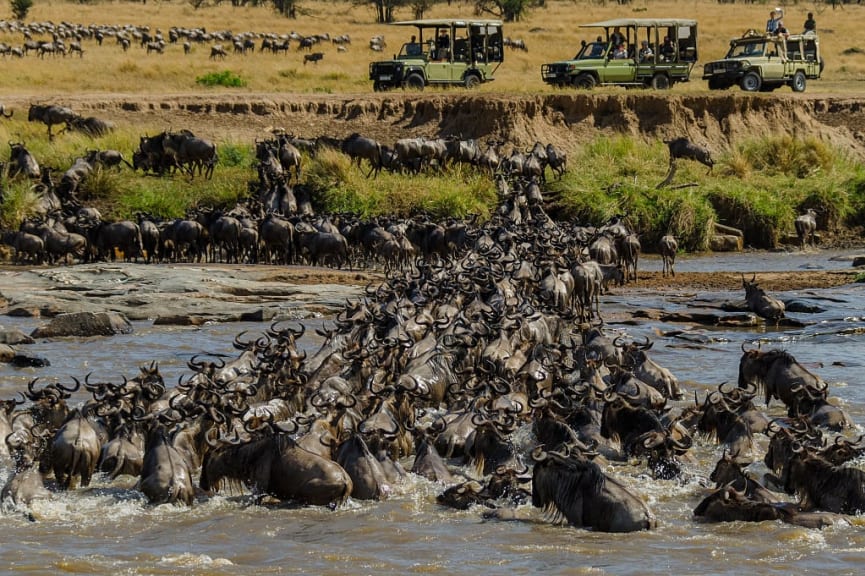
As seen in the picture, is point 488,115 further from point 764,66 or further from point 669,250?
point 669,250

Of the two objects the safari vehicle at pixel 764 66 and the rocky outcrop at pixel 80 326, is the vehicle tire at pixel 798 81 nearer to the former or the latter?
the safari vehicle at pixel 764 66

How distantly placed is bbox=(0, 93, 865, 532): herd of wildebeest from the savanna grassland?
944 cm

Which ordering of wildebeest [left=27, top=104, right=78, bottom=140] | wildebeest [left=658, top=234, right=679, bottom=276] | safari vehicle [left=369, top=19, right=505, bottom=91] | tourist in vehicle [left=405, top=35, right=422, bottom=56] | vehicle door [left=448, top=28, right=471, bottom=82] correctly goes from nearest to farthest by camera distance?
wildebeest [left=658, top=234, right=679, bottom=276] → wildebeest [left=27, top=104, right=78, bottom=140] → safari vehicle [left=369, top=19, right=505, bottom=91] → vehicle door [left=448, top=28, right=471, bottom=82] → tourist in vehicle [left=405, top=35, right=422, bottom=56]

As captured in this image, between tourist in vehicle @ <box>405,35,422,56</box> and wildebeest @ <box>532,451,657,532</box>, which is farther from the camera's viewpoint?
tourist in vehicle @ <box>405,35,422,56</box>

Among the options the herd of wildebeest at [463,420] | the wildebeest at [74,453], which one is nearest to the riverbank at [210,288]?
the herd of wildebeest at [463,420]

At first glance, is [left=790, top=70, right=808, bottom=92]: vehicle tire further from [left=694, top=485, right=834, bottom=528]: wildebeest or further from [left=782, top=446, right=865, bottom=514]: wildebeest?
[left=694, top=485, right=834, bottom=528]: wildebeest

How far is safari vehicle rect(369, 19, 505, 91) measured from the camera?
3938cm

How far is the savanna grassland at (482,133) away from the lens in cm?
2816

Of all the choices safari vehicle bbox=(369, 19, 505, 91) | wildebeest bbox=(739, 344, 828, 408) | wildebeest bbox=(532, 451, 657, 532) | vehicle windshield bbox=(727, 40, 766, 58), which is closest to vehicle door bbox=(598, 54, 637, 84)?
safari vehicle bbox=(369, 19, 505, 91)

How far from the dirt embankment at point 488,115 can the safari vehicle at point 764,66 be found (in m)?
3.46

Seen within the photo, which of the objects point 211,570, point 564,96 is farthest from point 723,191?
point 211,570

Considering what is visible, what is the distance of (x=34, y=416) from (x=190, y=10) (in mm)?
69933

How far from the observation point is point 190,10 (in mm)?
78750

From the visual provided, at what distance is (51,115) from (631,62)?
634 inches
